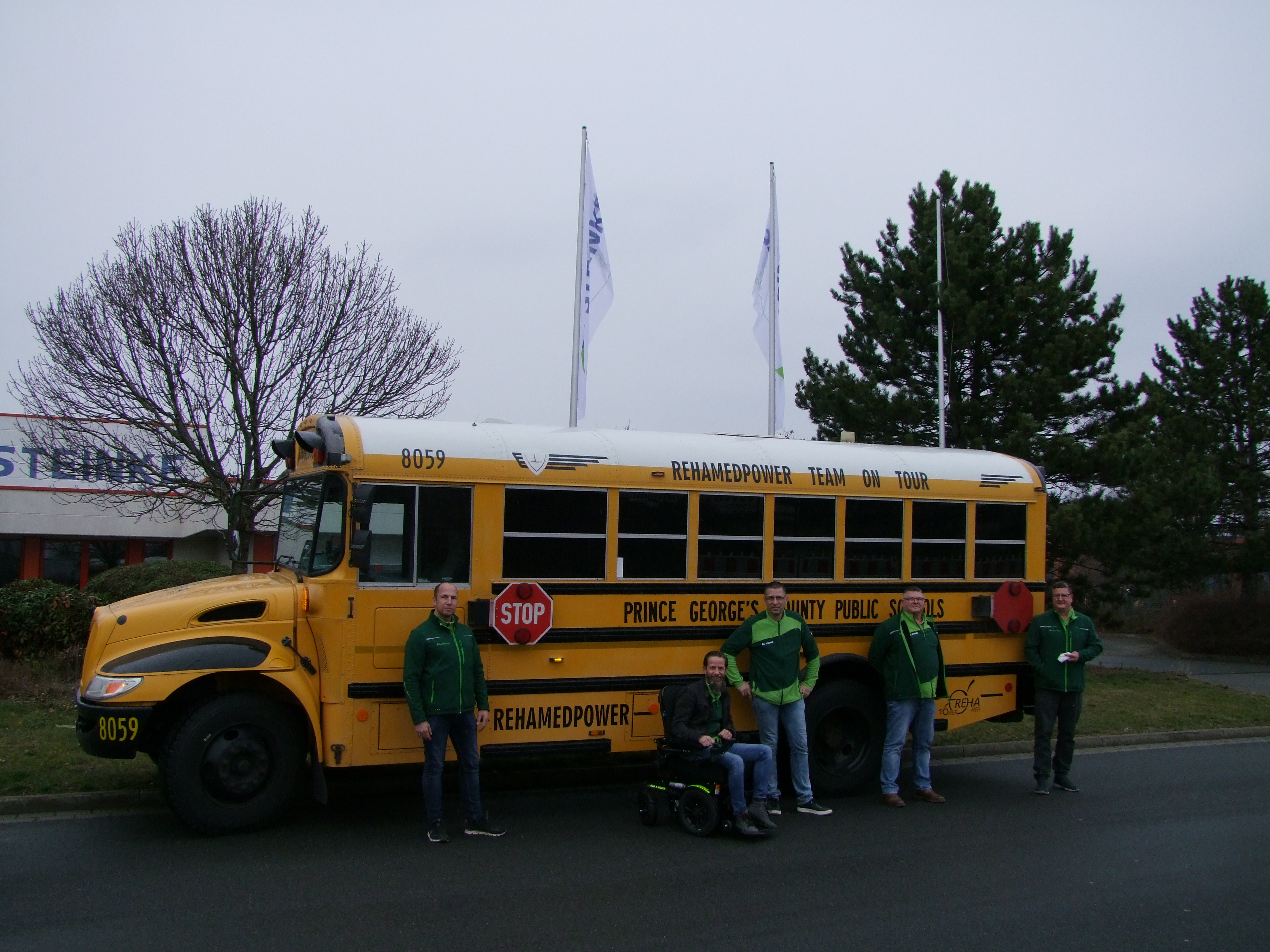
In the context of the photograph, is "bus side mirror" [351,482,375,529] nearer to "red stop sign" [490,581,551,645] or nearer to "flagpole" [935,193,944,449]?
"red stop sign" [490,581,551,645]

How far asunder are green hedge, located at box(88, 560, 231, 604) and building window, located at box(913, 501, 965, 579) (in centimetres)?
855

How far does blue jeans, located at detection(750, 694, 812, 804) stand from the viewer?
304 inches

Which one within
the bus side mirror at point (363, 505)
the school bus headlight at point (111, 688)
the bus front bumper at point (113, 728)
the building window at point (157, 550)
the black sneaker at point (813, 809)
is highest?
the bus side mirror at point (363, 505)

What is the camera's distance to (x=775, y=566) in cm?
823

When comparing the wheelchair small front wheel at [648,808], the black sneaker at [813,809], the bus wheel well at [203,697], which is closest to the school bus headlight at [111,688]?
the bus wheel well at [203,697]

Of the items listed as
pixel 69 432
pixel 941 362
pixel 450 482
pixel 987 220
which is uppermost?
pixel 987 220

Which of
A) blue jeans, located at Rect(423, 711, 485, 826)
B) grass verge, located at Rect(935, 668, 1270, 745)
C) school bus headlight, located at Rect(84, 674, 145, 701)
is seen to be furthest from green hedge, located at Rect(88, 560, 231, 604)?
grass verge, located at Rect(935, 668, 1270, 745)

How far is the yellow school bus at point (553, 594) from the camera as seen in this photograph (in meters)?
6.78

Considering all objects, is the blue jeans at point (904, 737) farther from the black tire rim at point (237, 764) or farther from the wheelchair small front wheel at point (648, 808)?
the black tire rim at point (237, 764)

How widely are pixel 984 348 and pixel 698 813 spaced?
13.8 meters

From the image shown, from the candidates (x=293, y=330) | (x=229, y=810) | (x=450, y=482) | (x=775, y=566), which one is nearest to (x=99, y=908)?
(x=229, y=810)

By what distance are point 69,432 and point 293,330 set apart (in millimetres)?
3750

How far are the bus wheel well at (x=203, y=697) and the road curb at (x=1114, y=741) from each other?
6.29 m

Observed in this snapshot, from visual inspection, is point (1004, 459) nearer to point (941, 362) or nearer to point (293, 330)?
point (941, 362)
